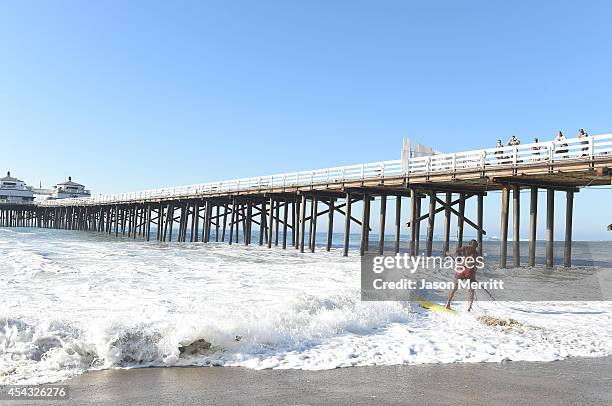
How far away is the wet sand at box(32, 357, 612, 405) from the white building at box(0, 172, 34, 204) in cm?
8248

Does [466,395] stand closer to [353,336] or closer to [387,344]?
[387,344]

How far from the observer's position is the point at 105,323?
655 cm

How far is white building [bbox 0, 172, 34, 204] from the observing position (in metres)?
77.1

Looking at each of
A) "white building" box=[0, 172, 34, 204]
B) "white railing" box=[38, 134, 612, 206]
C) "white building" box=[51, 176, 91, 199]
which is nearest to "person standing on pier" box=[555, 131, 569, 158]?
"white railing" box=[38, 134, 612, 206]

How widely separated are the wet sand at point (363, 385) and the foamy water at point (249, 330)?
0.36 meters

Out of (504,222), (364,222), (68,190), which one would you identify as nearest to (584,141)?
(504,222)

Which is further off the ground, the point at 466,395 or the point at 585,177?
the point at 585,177

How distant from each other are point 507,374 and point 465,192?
56.6ft

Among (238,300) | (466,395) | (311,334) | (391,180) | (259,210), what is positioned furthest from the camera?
(259,210)

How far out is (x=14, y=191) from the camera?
78.0m

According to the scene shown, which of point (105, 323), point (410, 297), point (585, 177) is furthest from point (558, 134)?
point (105, 323)

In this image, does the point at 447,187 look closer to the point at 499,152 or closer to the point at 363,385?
the point at 499,152

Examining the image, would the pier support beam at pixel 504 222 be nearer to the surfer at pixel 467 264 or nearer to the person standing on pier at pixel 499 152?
the person standing on pier at pixel 499 152

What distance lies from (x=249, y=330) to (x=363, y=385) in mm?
2286
